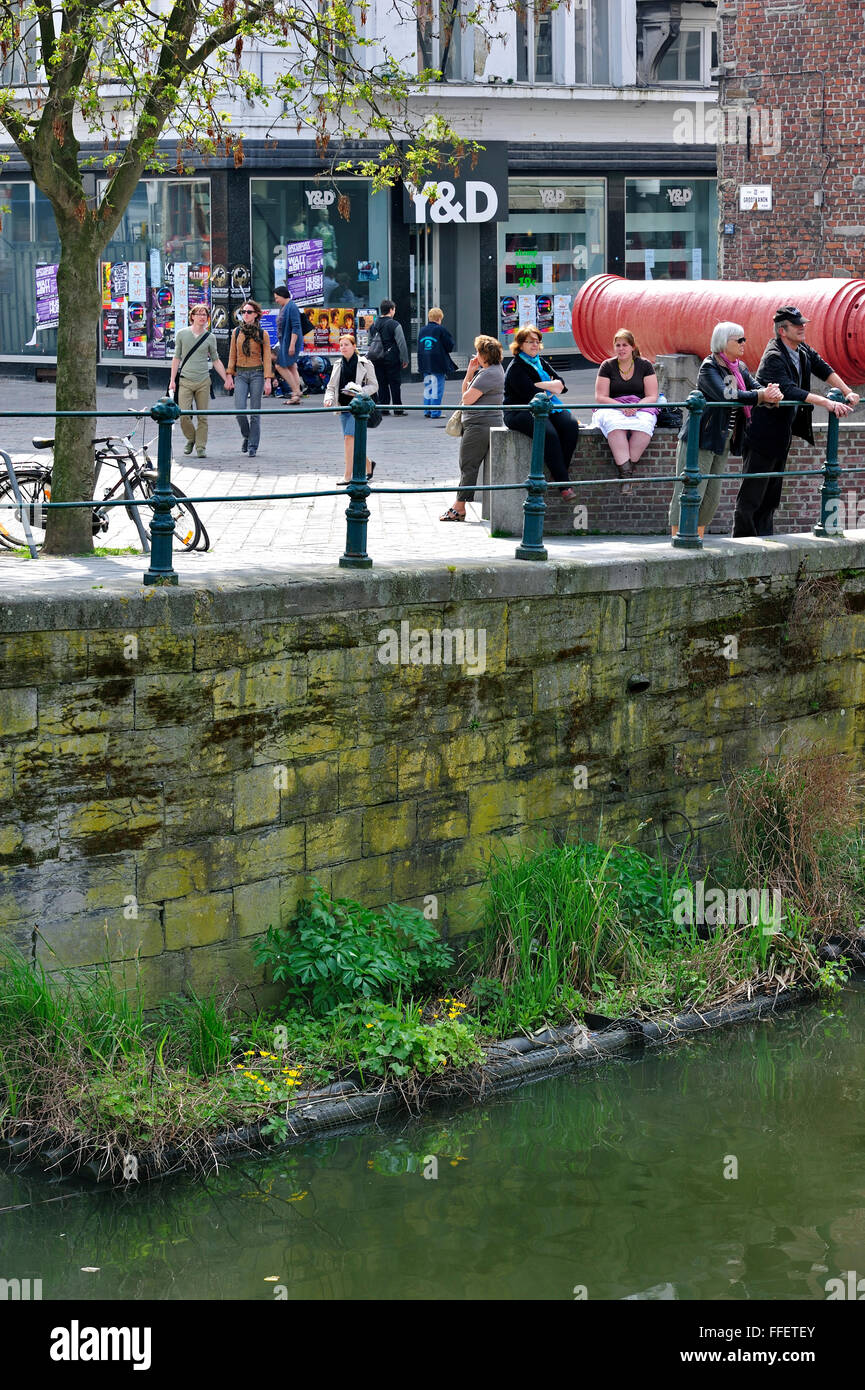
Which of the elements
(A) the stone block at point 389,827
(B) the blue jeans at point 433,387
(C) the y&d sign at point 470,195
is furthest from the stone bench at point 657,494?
(C) the y&d sign at point 470,195

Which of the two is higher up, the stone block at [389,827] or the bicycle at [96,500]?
the bicycle at [96,500]

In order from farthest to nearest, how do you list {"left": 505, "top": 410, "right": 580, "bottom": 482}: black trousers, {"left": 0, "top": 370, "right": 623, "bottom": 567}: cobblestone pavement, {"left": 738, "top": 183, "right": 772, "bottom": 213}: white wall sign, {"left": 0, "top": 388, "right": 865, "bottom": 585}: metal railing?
{"left": 738, "top": 183, "right": 772, "bottom": 213}: white wall sign < {"left": 505, "top": 410, "right": 580, "bottom": 482}: black trousers < {"left": 0, "top": 370, "right": 623, "bottom": 567}: cobblestone pavement < {"left": 0, "top": 388, "right": 865, "bottom": 585}: metal railing

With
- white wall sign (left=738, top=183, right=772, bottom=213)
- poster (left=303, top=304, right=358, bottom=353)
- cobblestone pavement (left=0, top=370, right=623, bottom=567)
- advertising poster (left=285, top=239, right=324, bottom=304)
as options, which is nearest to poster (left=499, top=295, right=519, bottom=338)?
poster (left=303, top=304, right=358, bottom=353)

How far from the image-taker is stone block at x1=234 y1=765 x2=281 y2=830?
27.9ft

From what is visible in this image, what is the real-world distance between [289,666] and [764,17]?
611 inches

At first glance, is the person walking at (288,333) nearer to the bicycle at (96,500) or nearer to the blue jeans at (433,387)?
the blue jeans at (433,387)

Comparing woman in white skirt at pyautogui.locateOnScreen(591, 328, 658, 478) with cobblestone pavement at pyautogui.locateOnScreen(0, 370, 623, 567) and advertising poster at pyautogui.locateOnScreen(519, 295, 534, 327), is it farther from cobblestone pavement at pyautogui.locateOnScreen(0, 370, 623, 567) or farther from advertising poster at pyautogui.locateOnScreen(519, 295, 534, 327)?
advertising poster at pyautogui.locateOnScreen(519, 295, 534, 327)

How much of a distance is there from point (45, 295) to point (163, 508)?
70.2 feet

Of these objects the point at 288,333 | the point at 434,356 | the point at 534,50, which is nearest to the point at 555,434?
the point at 434,356

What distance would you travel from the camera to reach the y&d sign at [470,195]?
27.8m

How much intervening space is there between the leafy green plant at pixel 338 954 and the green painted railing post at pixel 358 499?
164 cm

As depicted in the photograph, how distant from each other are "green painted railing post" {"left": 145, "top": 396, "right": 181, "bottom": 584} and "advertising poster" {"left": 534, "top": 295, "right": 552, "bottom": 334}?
2301 cm
